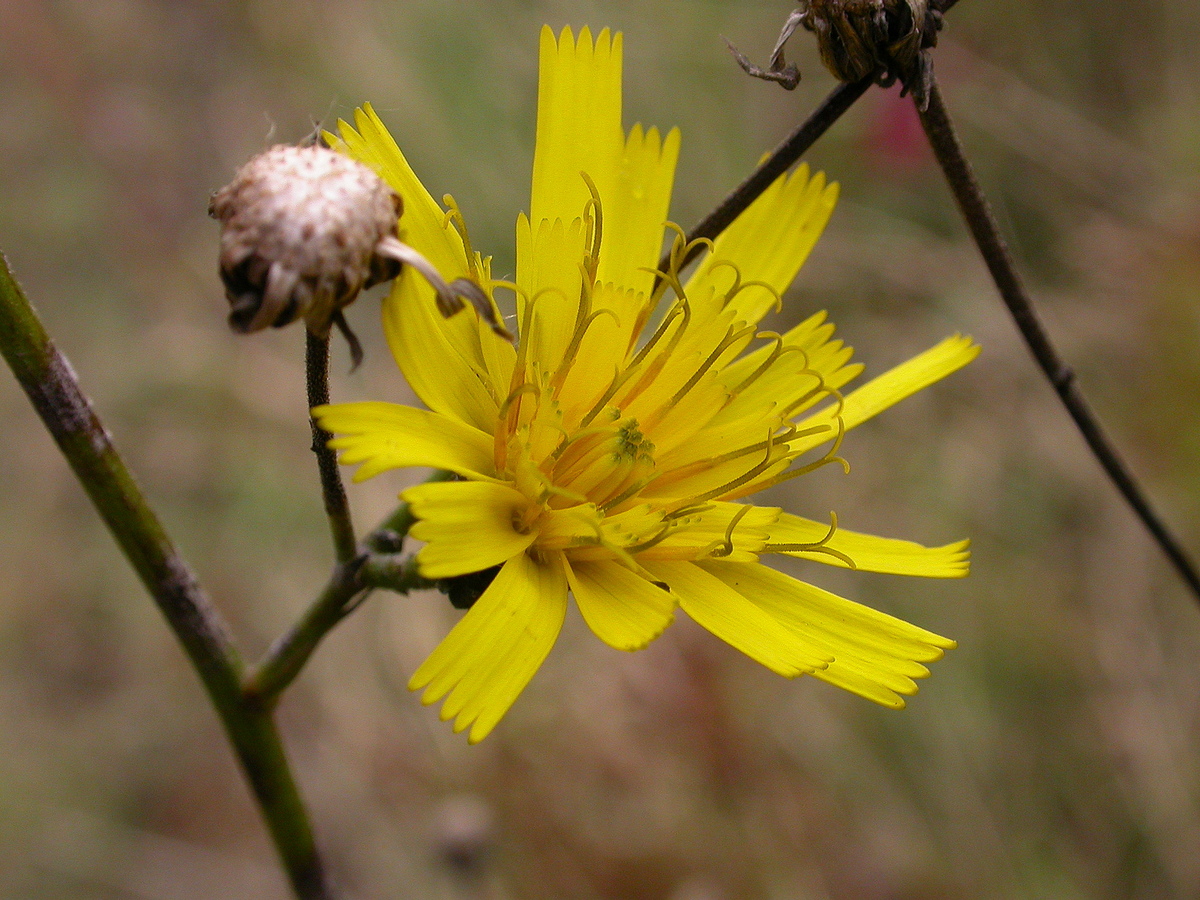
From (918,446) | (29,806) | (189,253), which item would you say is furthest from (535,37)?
(29,806)

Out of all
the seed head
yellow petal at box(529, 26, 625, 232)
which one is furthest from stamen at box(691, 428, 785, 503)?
the seed head

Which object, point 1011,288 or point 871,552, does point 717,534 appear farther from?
point 1011,288

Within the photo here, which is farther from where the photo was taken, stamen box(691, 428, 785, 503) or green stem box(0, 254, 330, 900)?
stamen box(691, 428, 785, 503)

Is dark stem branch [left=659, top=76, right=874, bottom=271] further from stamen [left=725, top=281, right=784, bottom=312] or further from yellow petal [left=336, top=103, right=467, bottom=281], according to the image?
yellow petal [left=336, top=103, right=467, bottom=281]

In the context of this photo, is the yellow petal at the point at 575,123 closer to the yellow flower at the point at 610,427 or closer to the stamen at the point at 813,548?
the yellow flower at the point at 610,427

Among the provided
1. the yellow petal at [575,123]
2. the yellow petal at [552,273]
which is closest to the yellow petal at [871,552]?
the yellow petal at [552,273]

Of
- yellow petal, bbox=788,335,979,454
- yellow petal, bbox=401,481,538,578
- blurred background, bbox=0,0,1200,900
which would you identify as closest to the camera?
yellow petal, bbox=401,481,538,578

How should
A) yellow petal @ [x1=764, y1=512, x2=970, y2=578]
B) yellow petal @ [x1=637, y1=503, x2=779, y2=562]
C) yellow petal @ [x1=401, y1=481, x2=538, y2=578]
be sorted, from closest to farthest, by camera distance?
1. yellow petal @ [x1=401, y1=481, x2=538, y2=578]
2. yellow petal @ [x1=637, y1=503, x2=779, y2=562]
3. yellow petal @ [x1=764, y1=512, x2=970, y2=578]
